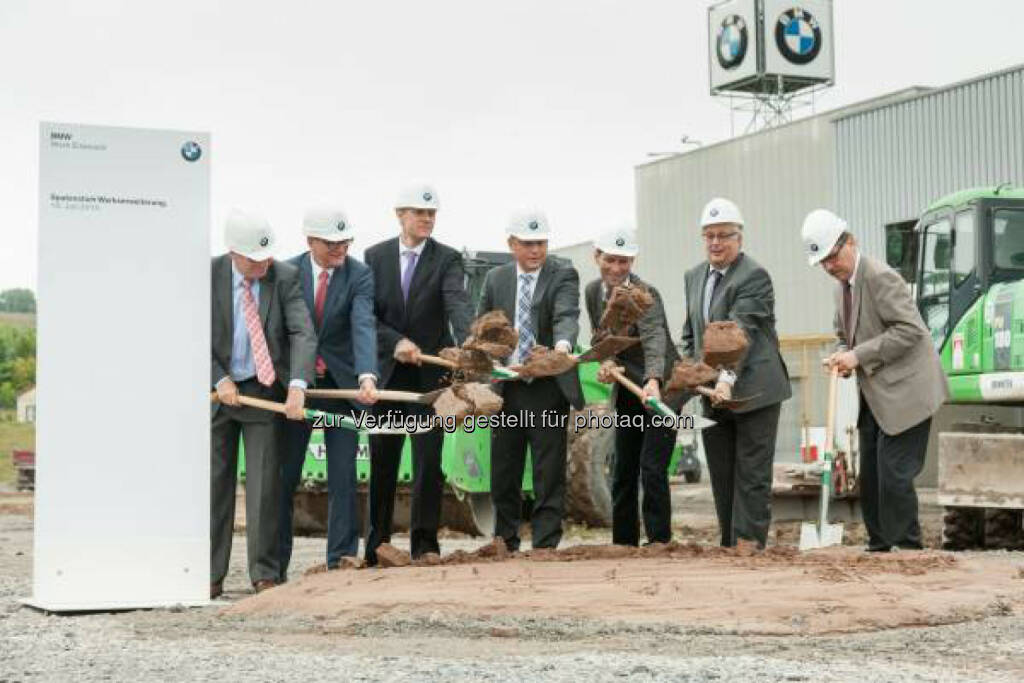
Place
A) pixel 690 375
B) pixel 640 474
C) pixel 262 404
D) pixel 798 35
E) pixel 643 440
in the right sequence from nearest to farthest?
pixel 262 404
pixel 690 375
pixel 643 440
pixel 640 474
pixel 798 35

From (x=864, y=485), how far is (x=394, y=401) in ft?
9.78

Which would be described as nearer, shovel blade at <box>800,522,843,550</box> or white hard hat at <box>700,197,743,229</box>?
white hard hat at <box>700,197,743,229</box>

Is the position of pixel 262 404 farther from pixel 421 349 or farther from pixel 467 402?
pixel 421 349

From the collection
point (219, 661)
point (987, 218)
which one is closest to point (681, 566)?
point (219, 661)

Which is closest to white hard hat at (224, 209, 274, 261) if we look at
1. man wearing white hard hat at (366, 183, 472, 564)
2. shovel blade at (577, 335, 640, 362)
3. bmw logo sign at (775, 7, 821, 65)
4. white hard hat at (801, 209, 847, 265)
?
man wearing white hard hat at (366, 183, 472, 564)

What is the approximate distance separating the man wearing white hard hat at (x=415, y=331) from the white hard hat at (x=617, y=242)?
0.86 metres

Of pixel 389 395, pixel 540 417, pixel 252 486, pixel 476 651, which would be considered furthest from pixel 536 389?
pixel 476 651

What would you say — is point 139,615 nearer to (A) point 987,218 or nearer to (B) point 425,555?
(B) point 425,555

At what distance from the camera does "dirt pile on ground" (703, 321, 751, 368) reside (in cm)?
955

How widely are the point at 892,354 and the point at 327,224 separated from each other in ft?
10.9

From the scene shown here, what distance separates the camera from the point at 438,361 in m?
9.62

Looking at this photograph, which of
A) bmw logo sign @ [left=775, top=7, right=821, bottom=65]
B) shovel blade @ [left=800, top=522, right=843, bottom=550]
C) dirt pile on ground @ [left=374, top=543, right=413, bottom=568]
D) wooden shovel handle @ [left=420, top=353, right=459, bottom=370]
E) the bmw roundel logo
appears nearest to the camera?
the bmw roundel logo

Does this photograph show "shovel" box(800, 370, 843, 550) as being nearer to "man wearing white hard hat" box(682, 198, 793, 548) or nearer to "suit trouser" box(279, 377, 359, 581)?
"man wearing white hard hat" box(682, 198, 793, 548)

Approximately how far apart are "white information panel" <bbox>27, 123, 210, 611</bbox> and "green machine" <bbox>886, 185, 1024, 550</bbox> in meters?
6.26
